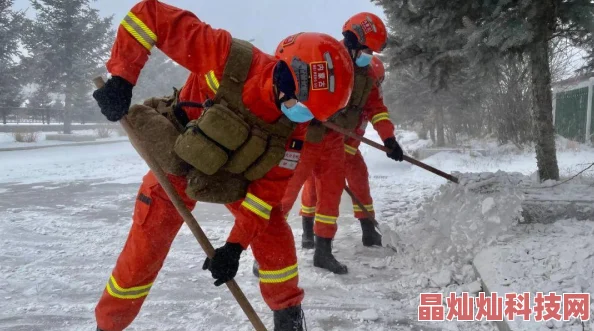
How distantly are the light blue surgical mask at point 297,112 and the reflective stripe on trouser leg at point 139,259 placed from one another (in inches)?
31.6

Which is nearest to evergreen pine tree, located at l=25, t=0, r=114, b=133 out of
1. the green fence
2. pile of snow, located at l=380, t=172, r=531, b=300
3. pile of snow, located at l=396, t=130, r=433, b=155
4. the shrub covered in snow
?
the shrub covered in snow

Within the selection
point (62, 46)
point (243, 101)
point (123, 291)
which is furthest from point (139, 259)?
point (62, 46)

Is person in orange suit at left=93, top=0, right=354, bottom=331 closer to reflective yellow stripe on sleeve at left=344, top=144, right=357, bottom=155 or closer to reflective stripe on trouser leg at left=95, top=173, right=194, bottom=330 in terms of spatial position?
reflective stripe on trouser leg at left=95, top=173, right=194, bottom=330

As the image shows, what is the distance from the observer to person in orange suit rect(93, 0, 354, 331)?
87.5 inches

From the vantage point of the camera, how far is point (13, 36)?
63.3 feet

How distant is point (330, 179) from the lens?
392 cm

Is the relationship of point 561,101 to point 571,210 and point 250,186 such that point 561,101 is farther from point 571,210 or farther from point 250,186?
point 250,186

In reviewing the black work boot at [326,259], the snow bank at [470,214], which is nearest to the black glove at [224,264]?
the black work boot at [326,259]

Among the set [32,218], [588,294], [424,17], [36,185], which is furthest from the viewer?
[36,185]

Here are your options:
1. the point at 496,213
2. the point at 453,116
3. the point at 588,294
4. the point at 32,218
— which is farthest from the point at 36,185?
the point at 453,116

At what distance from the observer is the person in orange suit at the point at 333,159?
3719 millimetres

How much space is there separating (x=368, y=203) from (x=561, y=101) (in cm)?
1102

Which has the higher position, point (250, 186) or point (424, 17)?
point (424, 17)

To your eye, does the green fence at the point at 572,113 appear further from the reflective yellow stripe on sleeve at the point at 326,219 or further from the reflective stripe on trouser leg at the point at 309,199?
the reflective yellow stripe on sleeve at the point at 326,219
